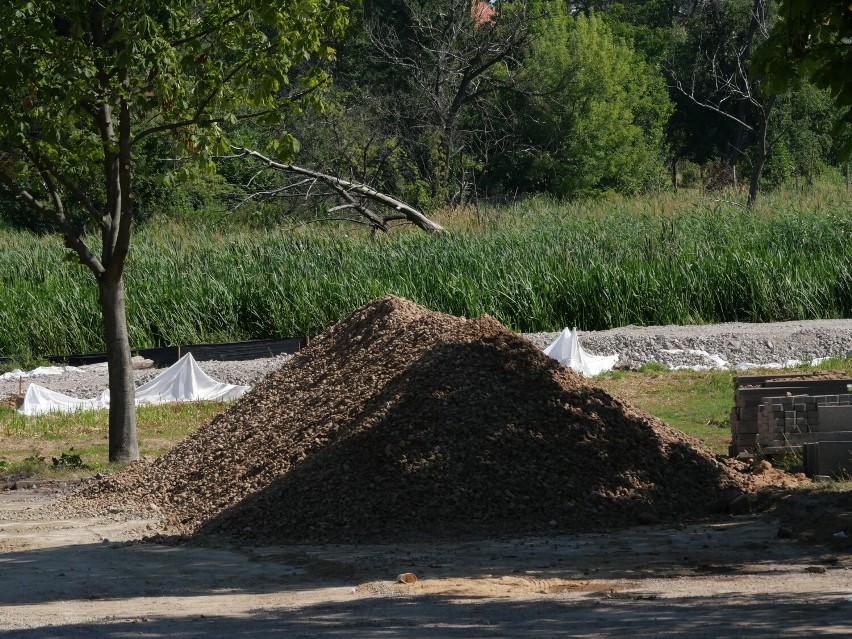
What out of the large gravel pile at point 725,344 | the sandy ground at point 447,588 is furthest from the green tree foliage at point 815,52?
the large gravel pile at point 725,344

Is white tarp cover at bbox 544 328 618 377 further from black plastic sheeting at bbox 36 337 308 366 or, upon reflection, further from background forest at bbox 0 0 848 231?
background forest at bbox 0 0 848 231

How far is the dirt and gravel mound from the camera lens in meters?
8.09

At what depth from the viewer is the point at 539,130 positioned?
38.9 meters

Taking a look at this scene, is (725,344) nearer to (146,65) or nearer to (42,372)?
(146,65)

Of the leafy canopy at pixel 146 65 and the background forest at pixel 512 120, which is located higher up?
the background forest at pixel 512 120

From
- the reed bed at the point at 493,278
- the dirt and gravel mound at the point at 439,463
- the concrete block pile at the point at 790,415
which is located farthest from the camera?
the reed bed at the point at 493,278

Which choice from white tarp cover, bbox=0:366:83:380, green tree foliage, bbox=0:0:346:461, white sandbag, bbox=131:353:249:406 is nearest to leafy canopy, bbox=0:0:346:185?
green tree foliage, bbox=0:0:346:461

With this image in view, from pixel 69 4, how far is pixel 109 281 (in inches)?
105

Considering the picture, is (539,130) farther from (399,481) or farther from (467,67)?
(399,481)

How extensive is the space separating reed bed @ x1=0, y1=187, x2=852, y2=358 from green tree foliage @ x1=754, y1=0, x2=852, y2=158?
1173 cm

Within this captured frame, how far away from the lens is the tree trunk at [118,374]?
37.0 ft

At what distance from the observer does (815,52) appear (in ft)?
22.9

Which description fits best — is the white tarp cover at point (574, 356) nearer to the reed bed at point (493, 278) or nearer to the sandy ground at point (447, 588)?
the reed bed at point (493, 278)

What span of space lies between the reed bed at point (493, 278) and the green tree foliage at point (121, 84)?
8390 millimetres
